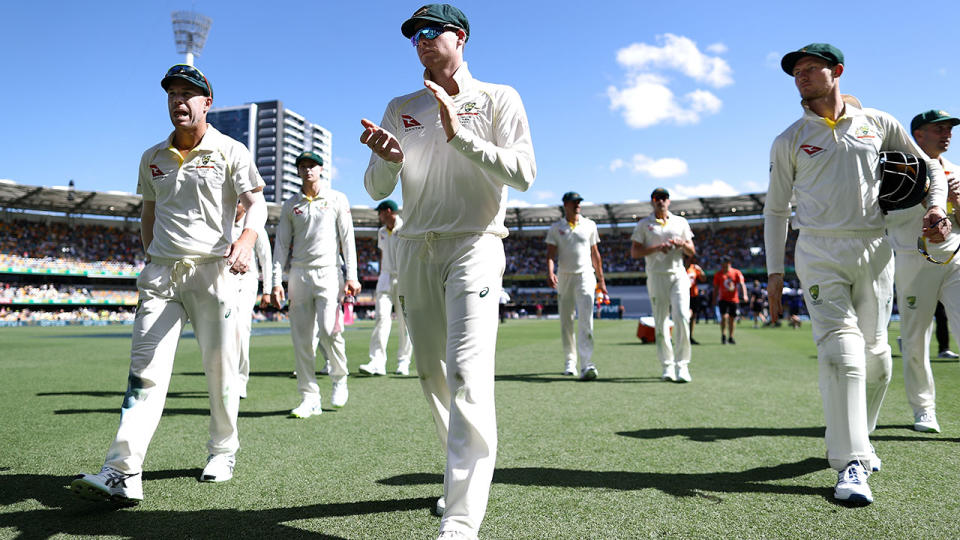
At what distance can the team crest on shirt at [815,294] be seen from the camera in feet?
11.6

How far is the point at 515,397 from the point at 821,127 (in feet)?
14.2

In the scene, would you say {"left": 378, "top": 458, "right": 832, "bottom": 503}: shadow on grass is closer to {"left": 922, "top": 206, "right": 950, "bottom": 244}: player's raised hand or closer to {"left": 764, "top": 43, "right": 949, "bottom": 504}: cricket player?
{"left": 764, "top": 43, "right": 949, "bottom": 504}: cricket player

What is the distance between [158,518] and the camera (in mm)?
2936

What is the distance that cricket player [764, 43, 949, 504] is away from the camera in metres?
3.36

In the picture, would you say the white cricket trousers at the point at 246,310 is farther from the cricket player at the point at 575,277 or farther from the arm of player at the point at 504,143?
the arm of player at the point at 504,143

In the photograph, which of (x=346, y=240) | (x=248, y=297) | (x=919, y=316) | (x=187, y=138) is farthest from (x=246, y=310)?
(x=919, y=316)

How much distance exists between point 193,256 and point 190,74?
107 centimetres

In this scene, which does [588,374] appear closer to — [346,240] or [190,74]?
[346,240]

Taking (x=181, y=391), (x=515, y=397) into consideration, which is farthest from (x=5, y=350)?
(x=515, y=397)

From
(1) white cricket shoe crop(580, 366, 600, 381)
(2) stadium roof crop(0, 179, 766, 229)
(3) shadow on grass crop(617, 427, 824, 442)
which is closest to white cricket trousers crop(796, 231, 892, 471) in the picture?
(3) shadow on grass crop(617, 427, 824, 442)

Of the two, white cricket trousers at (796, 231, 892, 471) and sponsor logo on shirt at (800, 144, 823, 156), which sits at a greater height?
sponsor logo on shirt at (800, 144, 823, 156)

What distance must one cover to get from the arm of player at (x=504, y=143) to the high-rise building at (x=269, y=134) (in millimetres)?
159802

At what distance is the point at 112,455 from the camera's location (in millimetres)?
3068

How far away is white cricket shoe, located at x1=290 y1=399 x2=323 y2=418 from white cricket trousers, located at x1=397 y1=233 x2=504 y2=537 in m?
3.09
